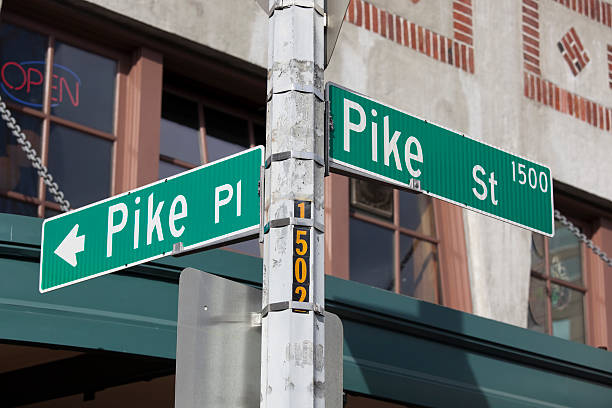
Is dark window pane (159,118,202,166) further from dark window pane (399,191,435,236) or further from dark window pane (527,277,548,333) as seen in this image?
dark window pane (527,277,548,333)

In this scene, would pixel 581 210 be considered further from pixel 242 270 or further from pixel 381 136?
pixel 381 136

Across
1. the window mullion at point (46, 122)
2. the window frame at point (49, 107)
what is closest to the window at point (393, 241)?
the window frame at point (49, 107)

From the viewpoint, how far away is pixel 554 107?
444 inches

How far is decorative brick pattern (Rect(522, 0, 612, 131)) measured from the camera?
11135 mm

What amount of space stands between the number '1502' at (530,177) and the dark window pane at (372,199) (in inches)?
169

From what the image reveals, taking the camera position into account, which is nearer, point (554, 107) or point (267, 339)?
point (267, 339)

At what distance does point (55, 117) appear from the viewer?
7.94 meters

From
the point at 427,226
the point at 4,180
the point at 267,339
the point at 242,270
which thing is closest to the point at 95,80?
the point at 4,180

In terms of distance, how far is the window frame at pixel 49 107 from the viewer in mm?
7719

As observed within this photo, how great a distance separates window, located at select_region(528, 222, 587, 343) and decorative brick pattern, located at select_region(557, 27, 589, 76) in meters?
1.64

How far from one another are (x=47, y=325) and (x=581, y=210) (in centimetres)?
688

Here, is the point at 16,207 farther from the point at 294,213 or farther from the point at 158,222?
the point at 294,213

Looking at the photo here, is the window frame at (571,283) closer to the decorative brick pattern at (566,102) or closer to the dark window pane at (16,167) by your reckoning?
the decorative brick pattern at (566,102)

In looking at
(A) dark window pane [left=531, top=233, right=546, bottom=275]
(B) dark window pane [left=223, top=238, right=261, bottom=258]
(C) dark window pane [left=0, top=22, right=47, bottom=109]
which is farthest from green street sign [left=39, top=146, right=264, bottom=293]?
(A) dark window pane [left=531, top=233, right=546, bottom=275]
